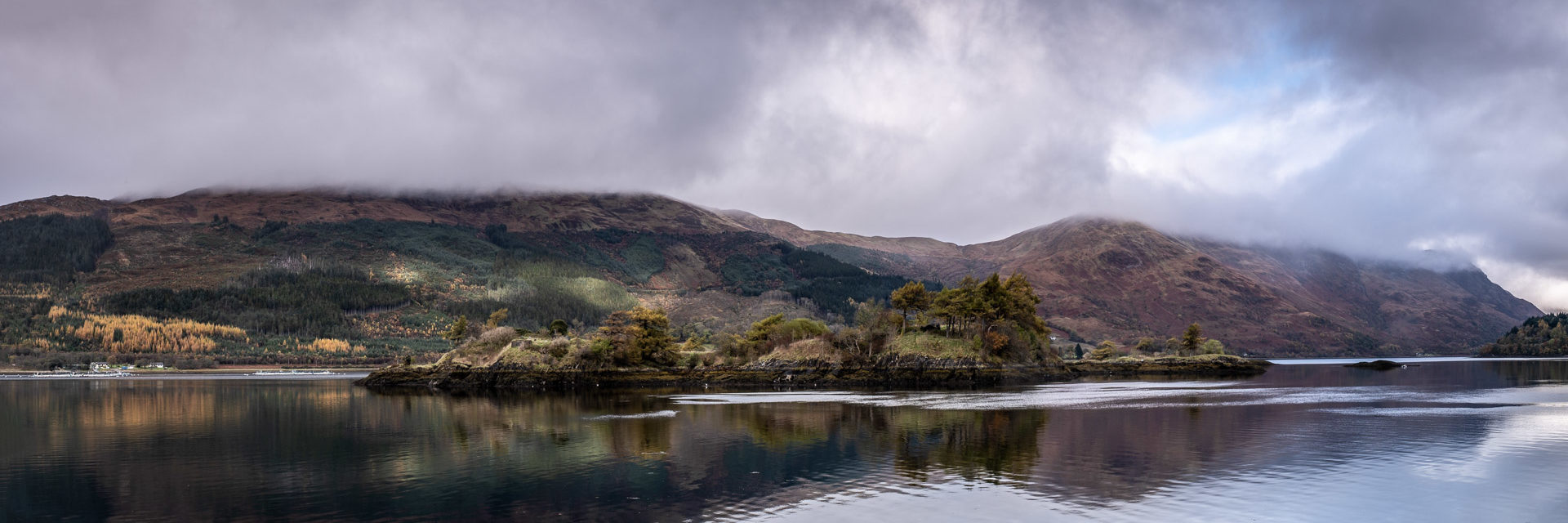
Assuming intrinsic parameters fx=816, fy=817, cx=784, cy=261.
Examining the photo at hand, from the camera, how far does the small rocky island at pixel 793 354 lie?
342ft

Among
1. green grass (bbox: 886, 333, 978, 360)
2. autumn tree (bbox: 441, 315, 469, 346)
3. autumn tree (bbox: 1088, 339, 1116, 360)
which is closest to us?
green grass (bbox: 886, 333, 978, 360)

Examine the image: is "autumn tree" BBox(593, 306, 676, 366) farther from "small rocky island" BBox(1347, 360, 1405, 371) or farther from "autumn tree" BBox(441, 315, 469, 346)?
"small rocky island" BBox(1347, 360, 1405, 371)

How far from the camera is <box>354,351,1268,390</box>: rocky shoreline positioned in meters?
102

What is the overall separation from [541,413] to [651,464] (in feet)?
102

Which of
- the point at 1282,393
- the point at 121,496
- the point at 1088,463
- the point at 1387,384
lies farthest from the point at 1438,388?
the point at 121,496

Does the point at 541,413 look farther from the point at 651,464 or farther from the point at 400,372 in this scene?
the point at 400,372

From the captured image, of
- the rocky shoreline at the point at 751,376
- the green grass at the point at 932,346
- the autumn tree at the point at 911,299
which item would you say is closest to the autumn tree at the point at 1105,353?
the rocky shoreline at the point at 751,376

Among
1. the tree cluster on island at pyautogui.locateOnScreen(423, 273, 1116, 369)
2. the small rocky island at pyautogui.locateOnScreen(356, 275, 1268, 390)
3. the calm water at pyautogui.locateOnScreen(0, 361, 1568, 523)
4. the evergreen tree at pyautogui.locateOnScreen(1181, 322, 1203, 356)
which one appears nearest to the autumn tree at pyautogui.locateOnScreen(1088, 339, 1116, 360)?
the evergreen tree at pyautogui.locateOnScreen(1181, 322, 1203, 356)

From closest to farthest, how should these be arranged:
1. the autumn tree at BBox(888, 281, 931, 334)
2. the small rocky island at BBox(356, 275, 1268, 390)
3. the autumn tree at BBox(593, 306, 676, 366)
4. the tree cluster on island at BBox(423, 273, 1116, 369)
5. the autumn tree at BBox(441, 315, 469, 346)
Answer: the small rocky island at BBox(356, 275, 1268, 390)
the tree cluster on island at BBox(423, 273, 1116, 369)
the autumn tree at BBox(593, 306, 676, 366)
the autumn tree at BBox(888, 281, 931, 334)
the autumn tree at BBox(441, 315, 469, 346)

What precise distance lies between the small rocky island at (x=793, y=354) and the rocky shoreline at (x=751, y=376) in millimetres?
143

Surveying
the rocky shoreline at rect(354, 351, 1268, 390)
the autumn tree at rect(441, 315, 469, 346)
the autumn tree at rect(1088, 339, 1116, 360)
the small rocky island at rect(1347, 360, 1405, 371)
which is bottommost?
the small rocky island at rect(1347, 360, 1405, 371)

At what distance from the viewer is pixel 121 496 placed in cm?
2780

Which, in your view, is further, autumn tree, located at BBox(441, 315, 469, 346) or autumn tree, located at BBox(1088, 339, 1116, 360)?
autumn tree, located at BBox(1088, 339, 1116, 360)

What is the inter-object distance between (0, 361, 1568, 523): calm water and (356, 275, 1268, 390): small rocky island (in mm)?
40329
